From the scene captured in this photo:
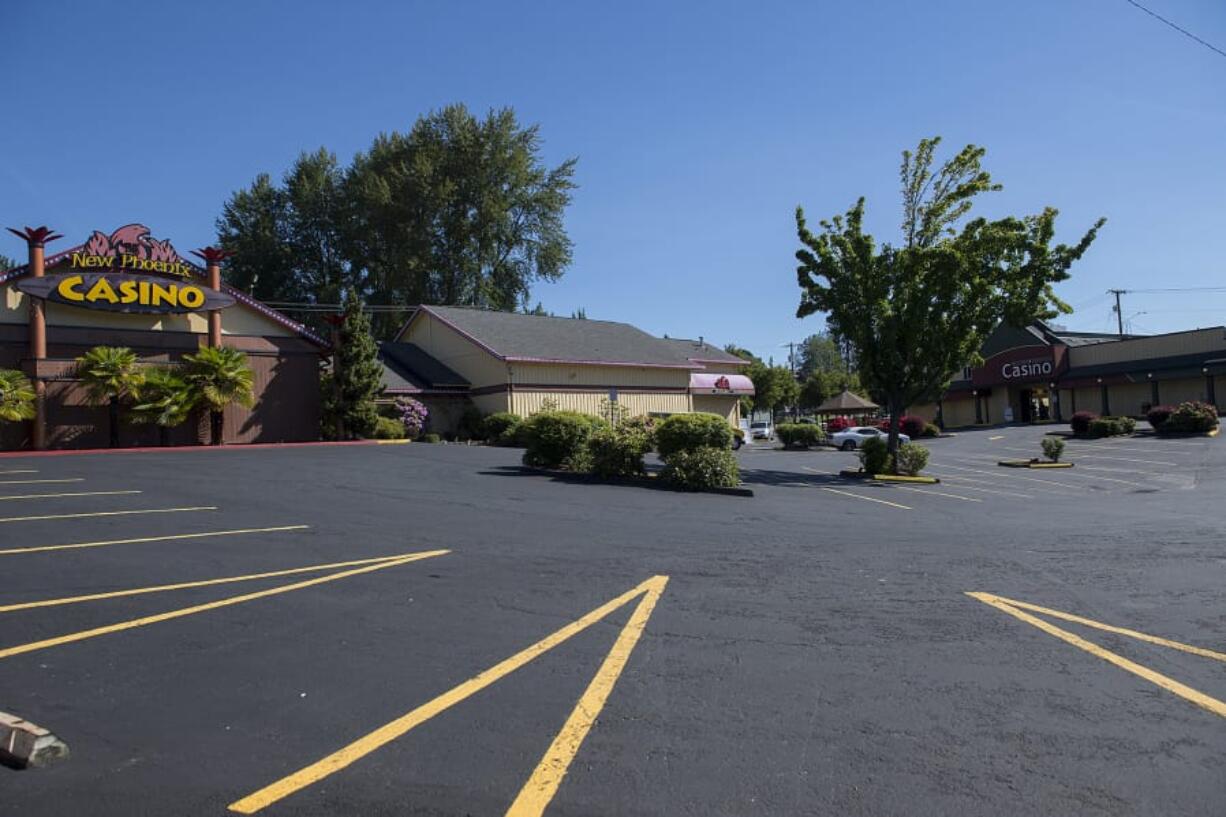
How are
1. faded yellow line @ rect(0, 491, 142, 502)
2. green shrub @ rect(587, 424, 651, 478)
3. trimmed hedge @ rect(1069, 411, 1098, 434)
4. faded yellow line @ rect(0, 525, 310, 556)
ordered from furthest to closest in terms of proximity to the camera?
trimmed hedge @ rect(1069, 411, 1098, 434) → green shrub @ rect(587, 424, 651, 478) → faded yellow line @ rect(0, 491, 142, 502) → faded yellow line @ rect(0, 525, 310, 556)

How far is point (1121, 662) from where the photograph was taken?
18.7 feet

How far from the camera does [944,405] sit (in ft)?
206

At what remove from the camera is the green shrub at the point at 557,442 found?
19.7m

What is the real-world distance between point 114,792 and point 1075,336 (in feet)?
221

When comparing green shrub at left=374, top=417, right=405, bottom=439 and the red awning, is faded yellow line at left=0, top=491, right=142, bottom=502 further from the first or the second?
the red awning

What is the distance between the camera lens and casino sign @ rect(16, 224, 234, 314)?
23.1 metres

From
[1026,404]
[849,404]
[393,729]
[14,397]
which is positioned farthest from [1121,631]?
[1026,404]

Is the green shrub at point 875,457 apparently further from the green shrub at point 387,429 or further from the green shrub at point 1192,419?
the green shrub at point 1192,419

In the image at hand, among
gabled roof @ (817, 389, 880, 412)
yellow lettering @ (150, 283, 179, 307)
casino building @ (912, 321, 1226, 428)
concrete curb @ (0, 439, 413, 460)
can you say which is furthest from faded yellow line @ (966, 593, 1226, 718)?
gabled roof @ (817, 389, 880, 412)

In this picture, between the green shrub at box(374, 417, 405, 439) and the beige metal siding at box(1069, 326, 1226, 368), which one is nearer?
the green shrub at box(374, 417, 405, 439)

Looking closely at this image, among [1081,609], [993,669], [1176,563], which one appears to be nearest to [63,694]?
[993,669]

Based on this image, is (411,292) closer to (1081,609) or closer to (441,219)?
(441,219)

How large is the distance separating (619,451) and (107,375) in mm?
14973

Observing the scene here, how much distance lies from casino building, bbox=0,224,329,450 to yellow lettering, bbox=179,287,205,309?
28 millimetres
